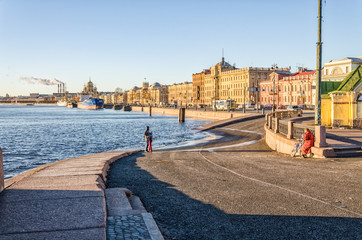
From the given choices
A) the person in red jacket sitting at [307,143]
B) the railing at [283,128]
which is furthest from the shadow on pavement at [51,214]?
the railing at [283,128]

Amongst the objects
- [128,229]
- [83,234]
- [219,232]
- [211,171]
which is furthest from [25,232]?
[211,171]

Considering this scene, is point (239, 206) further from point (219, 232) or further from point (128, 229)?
point (128, 229)

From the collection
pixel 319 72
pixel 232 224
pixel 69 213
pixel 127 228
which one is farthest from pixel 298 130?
pixel 69 213

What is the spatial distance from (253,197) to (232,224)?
7.02 ft

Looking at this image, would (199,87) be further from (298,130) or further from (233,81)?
(298,130)

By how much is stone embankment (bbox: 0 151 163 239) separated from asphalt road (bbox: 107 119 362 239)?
2.11 ft

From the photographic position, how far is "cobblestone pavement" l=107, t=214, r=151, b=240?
20.7 ft

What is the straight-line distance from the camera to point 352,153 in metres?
15.9

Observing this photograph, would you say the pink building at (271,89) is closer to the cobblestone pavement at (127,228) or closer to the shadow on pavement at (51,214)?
the shadow on pavement at (51,214)

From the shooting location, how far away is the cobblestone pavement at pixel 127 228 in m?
6.32

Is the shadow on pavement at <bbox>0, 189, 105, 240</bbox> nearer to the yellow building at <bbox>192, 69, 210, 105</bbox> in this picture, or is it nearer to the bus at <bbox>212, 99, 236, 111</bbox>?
the bus at <bbox>212, 99, 236, 111</bbox>

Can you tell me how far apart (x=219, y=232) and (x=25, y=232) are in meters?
3.45

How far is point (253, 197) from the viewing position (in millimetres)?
9312

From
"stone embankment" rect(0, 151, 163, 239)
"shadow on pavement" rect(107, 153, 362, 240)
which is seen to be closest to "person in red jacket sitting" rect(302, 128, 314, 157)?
"shadow on pavement" rect(107, 153, 362, 240)
